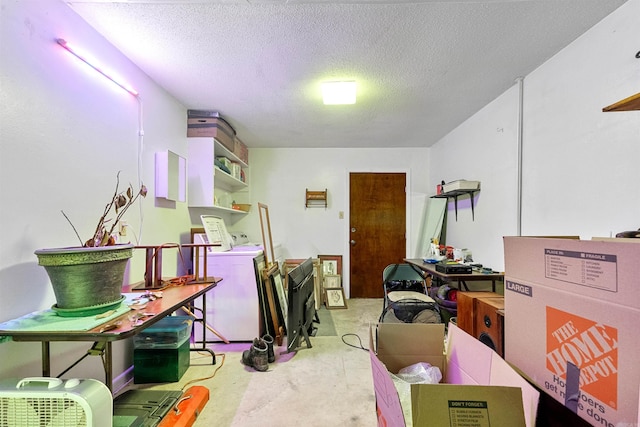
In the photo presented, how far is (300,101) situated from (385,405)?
2564 mm

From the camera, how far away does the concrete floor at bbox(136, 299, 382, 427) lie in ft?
Answer: 5.59

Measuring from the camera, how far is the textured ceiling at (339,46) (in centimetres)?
153

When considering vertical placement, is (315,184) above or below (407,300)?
above

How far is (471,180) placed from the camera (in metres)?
3.13

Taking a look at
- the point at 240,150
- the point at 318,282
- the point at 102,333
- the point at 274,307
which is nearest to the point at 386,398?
the point at 102,333

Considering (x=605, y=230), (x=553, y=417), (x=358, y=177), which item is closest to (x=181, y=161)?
(x=358, y=177)

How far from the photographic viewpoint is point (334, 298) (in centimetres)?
404

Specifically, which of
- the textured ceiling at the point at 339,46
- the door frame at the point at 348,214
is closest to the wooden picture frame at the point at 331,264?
the door frame at the point at 348,214

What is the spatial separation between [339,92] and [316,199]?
6.96 feet

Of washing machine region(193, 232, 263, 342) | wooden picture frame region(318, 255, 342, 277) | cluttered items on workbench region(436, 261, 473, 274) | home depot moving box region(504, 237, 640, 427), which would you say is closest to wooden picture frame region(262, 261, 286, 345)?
washing machine region(193, 232, 263, 342)

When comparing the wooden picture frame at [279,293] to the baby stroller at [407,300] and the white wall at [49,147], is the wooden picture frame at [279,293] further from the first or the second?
the white wall at [49,147]

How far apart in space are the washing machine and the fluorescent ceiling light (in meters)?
1.65

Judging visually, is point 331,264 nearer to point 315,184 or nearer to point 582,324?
point 315,184

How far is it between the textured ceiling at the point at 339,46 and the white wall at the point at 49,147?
27cm
